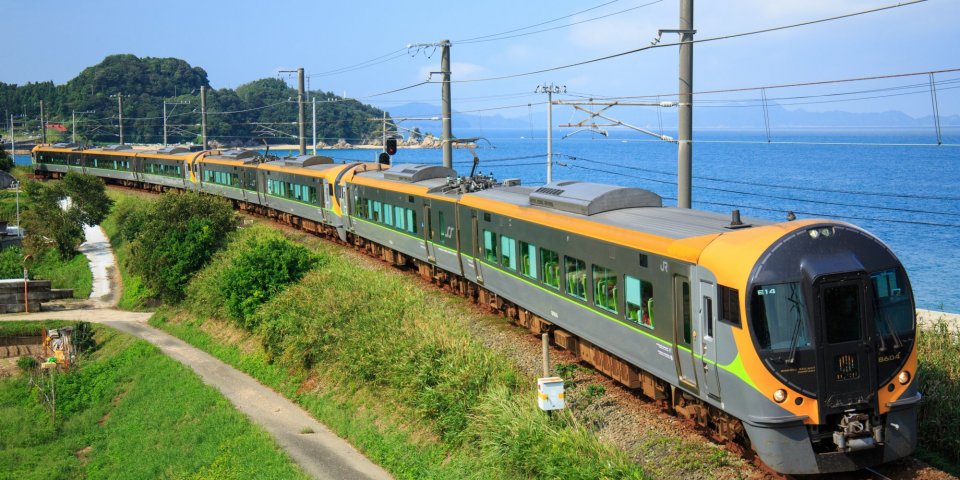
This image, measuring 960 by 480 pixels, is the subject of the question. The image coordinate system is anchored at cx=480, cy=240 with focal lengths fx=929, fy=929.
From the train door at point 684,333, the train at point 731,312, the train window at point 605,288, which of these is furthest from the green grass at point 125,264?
the train door at point 684,333

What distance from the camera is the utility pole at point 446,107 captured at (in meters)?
29.6

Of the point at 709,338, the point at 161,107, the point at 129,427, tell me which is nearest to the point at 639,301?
the point at 709,338

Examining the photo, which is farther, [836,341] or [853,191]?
[853,191]

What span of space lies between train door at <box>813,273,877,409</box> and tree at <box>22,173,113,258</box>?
154 feet

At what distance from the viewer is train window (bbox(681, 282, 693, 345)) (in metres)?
12.6

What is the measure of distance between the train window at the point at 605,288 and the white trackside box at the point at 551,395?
217 cm

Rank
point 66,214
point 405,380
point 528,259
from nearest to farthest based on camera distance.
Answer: point 405,380 < point 528,259 < point 66,214

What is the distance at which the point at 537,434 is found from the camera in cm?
1320

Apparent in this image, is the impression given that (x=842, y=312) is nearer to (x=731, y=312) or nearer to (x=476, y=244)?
(x=731, y=312)

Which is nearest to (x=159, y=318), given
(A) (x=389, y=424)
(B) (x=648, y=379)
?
(A) (x=389, y=424)

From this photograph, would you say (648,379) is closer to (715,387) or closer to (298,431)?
(715,387)

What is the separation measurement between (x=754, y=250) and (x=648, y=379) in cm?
381

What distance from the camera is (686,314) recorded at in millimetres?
12633

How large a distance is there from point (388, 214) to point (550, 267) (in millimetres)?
12027
